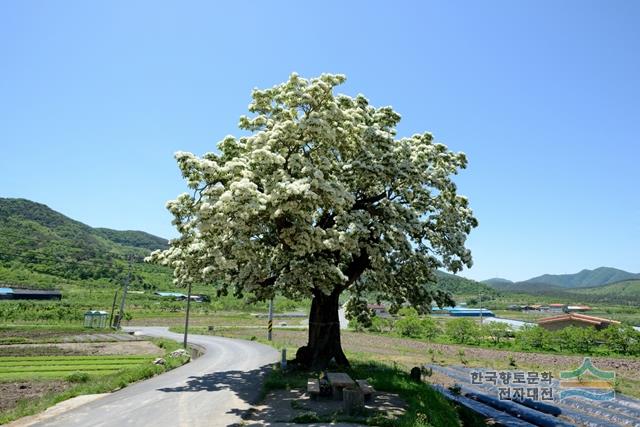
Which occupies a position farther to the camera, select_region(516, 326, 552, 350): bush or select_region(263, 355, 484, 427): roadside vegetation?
select_region(516, 326, 552, 350): bush

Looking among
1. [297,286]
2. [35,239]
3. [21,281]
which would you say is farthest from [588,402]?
[35,239]

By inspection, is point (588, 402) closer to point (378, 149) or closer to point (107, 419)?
point (378, 149)

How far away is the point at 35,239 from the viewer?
178250mm

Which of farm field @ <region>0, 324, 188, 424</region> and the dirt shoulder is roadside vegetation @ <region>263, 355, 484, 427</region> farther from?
the dirt shoulder

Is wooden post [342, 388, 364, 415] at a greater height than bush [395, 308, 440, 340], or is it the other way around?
wooden post [342, 388, 364, 415]

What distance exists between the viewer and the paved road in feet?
52.7

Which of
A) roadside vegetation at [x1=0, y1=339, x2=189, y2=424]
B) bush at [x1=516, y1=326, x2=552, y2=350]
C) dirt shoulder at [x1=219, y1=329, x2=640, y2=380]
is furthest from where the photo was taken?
bush at [x1=516, y1=326, x2=552, y2=350]

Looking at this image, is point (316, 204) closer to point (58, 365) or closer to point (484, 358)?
point (58, 365)

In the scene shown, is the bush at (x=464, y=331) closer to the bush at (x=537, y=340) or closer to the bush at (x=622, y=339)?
the bush at (x=537, y=340)

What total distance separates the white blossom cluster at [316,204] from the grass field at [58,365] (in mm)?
11440

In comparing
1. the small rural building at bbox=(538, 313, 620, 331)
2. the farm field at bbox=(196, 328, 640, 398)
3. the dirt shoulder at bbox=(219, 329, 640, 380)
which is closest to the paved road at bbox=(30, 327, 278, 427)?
the farm field at bbox=(196, 328, 640, 398)

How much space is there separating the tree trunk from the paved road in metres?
3.51

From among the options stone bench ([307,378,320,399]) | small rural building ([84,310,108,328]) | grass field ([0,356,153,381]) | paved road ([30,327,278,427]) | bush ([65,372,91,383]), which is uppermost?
stone bench ([307,378,320,399])

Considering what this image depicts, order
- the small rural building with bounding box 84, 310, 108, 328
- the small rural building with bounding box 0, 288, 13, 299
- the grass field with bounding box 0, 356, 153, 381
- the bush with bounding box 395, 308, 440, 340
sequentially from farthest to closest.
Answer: the small rural building with bounding box 0, 288, 13, 299 → the bush with bounding box 395, 308, 440, 340 → the small rural building with bounding box 84, 310, 108, 328 → the grass field with bounding box 0, 356, 153, 381
